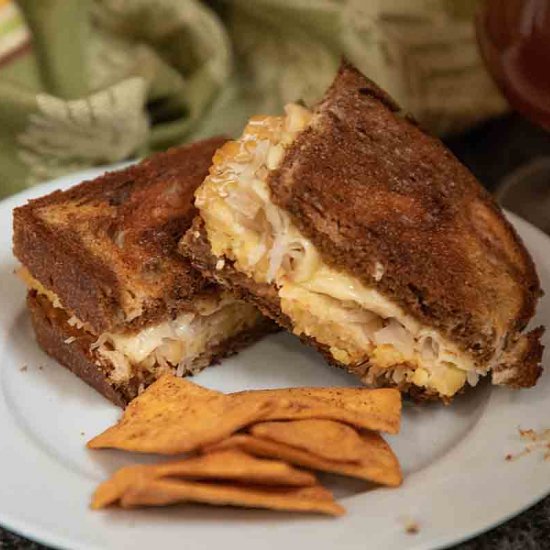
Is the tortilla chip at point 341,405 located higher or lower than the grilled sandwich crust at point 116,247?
lower

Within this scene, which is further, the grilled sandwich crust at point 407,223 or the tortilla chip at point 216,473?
the grilled sandwich crust at point 407,223

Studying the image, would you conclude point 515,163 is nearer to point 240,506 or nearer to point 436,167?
point 436,167

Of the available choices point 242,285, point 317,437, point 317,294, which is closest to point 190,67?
point 242,285

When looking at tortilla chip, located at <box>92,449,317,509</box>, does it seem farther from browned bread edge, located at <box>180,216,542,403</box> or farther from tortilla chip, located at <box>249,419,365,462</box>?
browned bread edge, located at <box>180,216,542,403</box>

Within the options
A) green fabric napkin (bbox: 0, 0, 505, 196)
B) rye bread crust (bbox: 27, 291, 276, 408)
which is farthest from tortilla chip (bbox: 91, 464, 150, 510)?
green fabric napkin (bbox: 0, 0, 505, 196)

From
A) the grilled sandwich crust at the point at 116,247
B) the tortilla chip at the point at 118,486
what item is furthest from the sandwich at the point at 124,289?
the tortilla chip at the point at 118,486

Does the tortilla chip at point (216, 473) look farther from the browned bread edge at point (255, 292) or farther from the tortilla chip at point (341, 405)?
the browned bread edge at point (255, 292)

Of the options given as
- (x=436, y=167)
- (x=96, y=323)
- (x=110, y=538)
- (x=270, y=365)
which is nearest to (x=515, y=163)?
(x=436, y=167)

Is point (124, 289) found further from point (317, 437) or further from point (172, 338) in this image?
point (317, 437)
